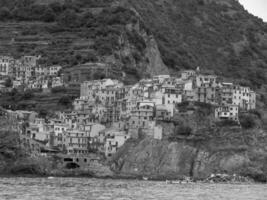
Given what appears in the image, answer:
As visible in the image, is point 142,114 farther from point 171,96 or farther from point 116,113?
point 116,113

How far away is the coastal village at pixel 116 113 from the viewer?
407ft

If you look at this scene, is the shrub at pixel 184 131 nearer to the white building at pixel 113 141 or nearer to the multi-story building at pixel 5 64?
the white building at pixel 113 141

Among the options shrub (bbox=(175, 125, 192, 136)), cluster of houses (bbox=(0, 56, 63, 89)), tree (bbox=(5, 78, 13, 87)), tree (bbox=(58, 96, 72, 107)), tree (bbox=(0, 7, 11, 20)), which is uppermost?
tree (bbox=(0, 7, 11, 20))

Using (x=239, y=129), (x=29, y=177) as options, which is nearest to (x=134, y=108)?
(x=239, y=129)

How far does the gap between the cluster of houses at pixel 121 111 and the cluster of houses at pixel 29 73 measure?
8895mm

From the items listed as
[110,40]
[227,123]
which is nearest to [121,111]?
[227,123]

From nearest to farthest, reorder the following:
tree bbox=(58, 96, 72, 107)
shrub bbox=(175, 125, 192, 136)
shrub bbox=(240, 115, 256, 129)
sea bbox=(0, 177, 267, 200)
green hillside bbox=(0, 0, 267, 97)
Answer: sea bbox=(0, 177, 267, 200) → shrub bbox=(175, 125, 192, 136) → shrub bbox=(240, 115, 256, 129) → tree bbox=(58, 96, 72, 107) → green hillside bbox=(0, 0, 267, 97)

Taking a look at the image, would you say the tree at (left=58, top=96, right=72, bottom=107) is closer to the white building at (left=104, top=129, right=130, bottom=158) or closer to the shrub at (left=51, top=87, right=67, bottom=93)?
the shrub at (left=51, top=87, right=67, bottom=93)

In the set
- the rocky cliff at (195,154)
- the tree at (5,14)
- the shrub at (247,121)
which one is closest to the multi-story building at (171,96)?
the rocky cliff at (195,154)

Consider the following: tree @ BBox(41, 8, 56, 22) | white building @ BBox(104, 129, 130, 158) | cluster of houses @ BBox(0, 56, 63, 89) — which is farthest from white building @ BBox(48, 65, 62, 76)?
white building @ BBox(104, 129, 130, 158)

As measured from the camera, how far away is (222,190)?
9556cm

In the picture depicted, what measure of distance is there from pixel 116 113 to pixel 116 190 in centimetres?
4451

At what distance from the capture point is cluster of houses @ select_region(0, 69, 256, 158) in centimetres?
12538

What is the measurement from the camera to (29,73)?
513 ft
